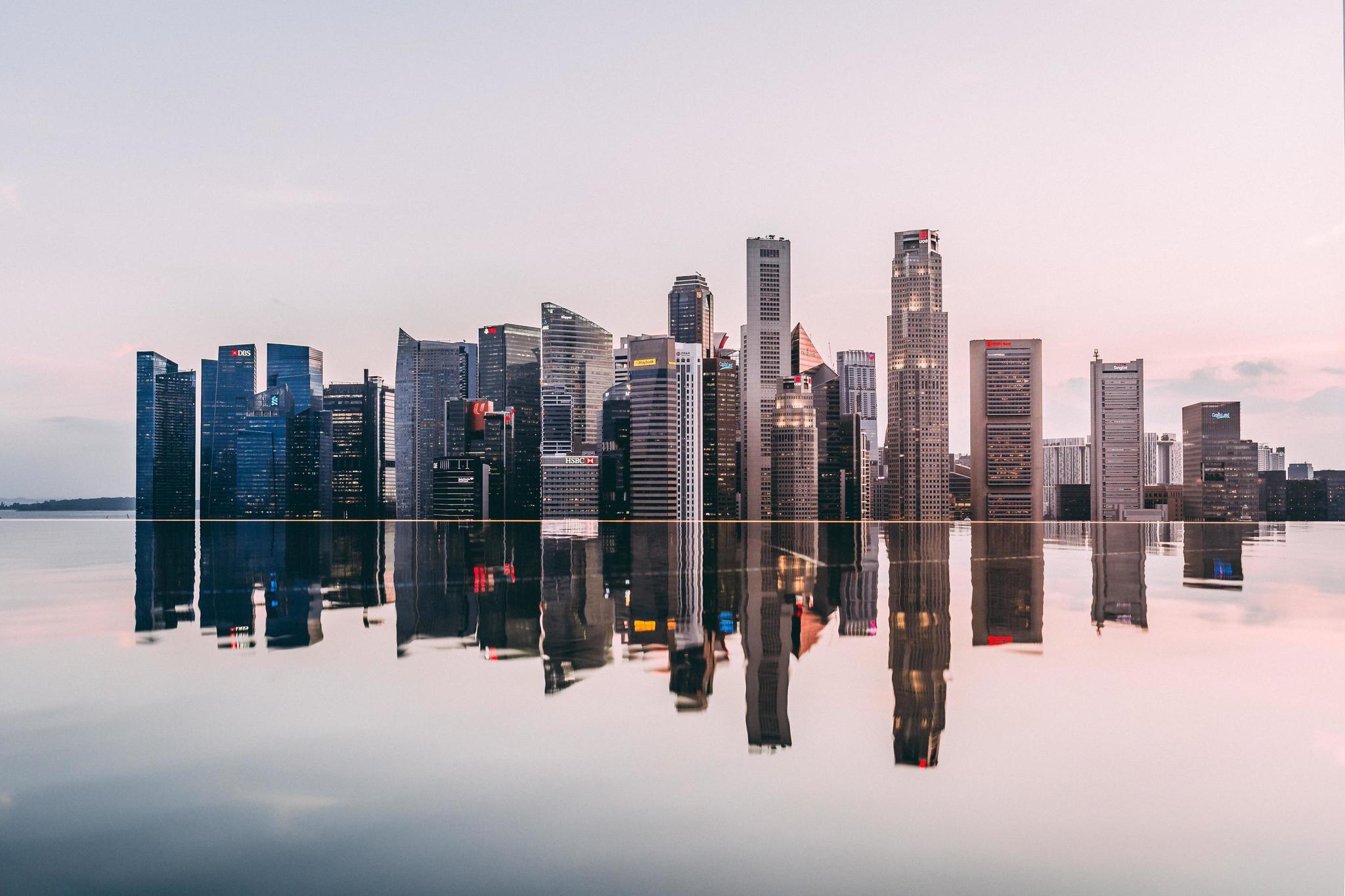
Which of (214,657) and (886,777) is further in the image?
(214,657)

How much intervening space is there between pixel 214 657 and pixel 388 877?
1663 cm

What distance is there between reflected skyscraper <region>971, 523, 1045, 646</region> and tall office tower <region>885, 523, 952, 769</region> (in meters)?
1.26

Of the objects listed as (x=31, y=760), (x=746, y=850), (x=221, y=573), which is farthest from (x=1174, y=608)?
(x=221, y=573)

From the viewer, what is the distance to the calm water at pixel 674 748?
9867 mm

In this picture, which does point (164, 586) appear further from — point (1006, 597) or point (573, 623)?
point (1006, 597)

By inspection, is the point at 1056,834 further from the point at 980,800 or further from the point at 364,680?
the point at 364,680

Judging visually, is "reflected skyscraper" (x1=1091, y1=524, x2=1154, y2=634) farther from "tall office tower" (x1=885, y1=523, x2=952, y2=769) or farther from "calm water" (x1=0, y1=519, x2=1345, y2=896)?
"tall office tower" (x1=885, y1=523, x2=952, y2=769)

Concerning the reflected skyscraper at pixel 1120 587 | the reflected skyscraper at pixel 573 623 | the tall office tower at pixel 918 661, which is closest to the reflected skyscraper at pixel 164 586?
the reflected skyscraper at pixel 573 623

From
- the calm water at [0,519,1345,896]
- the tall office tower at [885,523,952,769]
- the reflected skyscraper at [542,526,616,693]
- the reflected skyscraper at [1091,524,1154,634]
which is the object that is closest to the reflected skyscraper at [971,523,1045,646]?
the calm water at [0,519,1345,896]

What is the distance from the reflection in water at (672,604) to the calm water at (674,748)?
9.1 inches

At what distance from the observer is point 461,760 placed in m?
13.7

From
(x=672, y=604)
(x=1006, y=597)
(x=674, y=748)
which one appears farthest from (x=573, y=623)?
(x=1006, y=597)

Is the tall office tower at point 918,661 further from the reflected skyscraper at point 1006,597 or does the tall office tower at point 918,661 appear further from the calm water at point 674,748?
the reflected skyscraper at point 1006,597

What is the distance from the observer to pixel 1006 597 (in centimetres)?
3712
